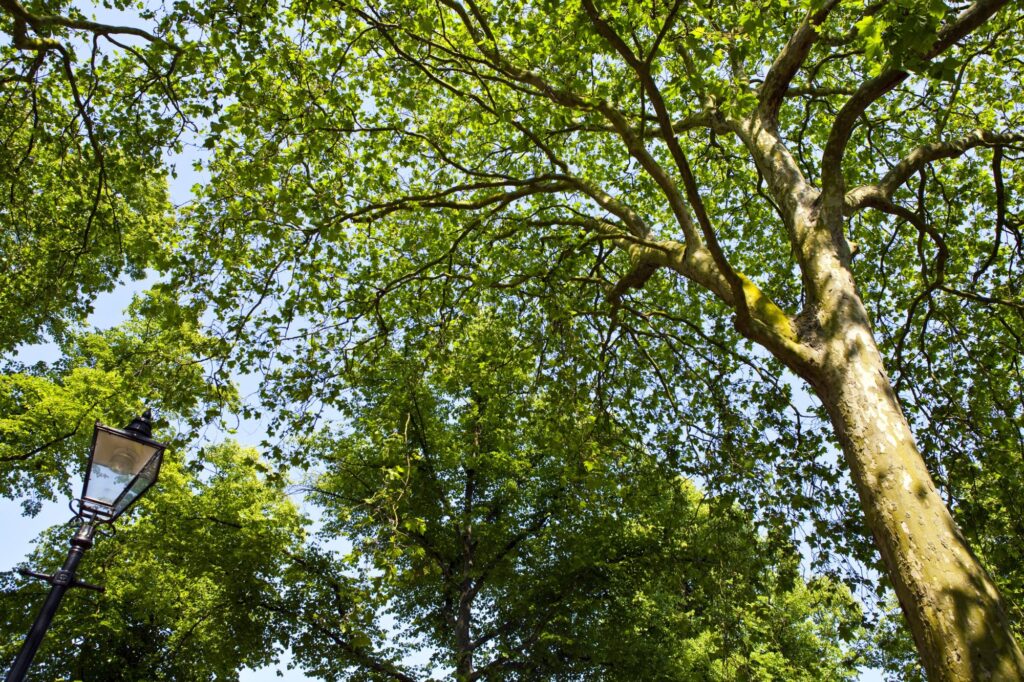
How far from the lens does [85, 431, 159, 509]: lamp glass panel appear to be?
4457 mm

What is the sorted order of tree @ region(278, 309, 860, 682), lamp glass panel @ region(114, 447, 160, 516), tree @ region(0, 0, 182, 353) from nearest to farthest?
lamp glass panel @ region(114, 447, 160, 516), tree @ region(0, 0, 182, 353), tree @ region(278, 309, 860, 682)

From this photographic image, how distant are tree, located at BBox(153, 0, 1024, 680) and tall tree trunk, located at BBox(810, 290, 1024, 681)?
1 centimetres

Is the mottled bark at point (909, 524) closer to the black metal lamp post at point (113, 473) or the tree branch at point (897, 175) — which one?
the tree branch at point (897, 175)

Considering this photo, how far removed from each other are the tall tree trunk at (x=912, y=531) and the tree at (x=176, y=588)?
10.6 meters

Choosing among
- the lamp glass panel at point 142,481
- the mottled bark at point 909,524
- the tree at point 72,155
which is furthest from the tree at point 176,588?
the mottled bark at point 909,524

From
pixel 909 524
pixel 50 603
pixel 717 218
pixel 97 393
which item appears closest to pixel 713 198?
pixel 717 218

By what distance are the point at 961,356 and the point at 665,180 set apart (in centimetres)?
710

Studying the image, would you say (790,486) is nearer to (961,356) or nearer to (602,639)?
(961,356)

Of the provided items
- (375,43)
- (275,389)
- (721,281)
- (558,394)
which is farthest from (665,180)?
(275,389)

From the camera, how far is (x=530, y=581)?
589 inches

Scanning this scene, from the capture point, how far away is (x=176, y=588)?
19.0 metres

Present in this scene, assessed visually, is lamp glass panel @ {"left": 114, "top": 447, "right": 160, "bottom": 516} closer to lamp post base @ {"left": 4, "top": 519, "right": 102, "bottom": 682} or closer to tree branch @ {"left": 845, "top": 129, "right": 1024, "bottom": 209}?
Answer: lamp post base @ {"left": 4, "top": 519, "right": 102, "bottom": 682}

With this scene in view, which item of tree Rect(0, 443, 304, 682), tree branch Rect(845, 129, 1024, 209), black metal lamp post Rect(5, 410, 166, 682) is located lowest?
black metal lamp post Rect(5, 410, 166, 682)

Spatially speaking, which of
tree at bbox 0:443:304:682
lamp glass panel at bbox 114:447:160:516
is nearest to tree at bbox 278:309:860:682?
tree at bbox 0:443:304:682
